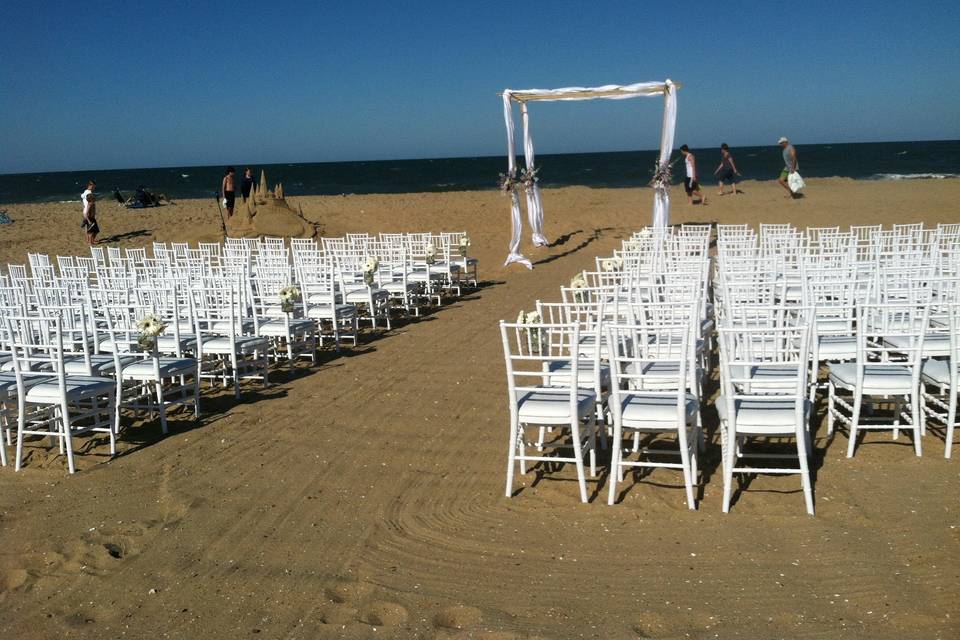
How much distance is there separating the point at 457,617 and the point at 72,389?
12.4 feet

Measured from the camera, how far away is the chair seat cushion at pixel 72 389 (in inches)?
235

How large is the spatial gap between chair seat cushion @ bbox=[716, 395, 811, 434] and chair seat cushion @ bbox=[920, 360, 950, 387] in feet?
4.59

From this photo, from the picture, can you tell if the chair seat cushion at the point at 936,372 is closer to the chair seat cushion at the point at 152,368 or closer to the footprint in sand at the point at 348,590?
the footprint in sand at the point at 348,590

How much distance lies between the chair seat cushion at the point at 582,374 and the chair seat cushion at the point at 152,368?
313 centimetres

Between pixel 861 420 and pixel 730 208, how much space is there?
18.4 m

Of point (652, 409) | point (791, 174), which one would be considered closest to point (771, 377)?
point (652, 409)

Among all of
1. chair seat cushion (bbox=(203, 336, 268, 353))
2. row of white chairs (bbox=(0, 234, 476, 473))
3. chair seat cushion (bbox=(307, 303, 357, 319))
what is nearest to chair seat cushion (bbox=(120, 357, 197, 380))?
row of white chairs (bbox=(0, 234, 476, 473))

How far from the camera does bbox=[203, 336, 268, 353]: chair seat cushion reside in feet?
25.1

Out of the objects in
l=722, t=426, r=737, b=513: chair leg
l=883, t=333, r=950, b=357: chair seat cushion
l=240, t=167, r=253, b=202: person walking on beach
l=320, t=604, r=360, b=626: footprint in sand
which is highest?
l=240, t=167, r=253, b=202: person walking on beach

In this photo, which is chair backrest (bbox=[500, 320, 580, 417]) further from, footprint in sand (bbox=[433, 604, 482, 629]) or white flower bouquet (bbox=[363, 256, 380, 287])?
white flower bouquet (bbox=[363, 256, 380, 287])

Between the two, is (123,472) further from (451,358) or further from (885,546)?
(885,546)

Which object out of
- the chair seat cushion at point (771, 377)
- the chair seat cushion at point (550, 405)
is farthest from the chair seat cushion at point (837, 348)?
the chair seat cushion at point (550, 405)

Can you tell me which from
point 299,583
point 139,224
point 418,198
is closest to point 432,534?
point 299,583

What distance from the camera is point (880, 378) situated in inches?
213
